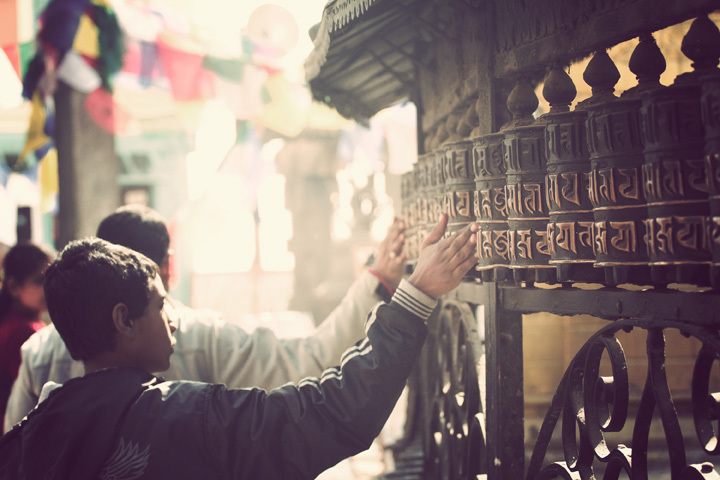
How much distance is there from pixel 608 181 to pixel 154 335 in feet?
3.82

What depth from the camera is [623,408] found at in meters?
1.67

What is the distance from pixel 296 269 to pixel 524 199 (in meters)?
9.78

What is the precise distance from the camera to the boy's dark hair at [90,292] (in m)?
1.75

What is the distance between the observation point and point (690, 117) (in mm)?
1437

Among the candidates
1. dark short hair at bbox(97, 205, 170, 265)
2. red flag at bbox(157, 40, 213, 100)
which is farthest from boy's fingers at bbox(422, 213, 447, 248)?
red flag at bbox(157, 40, 213, 100)

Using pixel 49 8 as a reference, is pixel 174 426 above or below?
below

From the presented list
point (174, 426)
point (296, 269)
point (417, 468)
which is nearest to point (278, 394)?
point (174, 426)

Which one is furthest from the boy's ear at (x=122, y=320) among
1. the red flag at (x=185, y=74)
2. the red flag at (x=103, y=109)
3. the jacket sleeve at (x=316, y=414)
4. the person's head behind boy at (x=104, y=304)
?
the red flag at (x=185, y=74)

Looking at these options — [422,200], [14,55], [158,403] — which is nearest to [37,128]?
[14,55]

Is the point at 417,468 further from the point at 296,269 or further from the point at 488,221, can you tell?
the point at 296,269

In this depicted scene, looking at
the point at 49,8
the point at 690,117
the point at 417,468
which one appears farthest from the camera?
the point at 49,8

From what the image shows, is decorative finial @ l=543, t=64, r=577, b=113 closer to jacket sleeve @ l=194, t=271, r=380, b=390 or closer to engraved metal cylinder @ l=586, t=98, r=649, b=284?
engraved metal cylinder @ l=586, t=98, r=649, b=284

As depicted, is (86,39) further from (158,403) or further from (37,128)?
(158,403)

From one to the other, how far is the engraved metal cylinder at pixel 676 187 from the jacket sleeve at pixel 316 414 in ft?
2.17
